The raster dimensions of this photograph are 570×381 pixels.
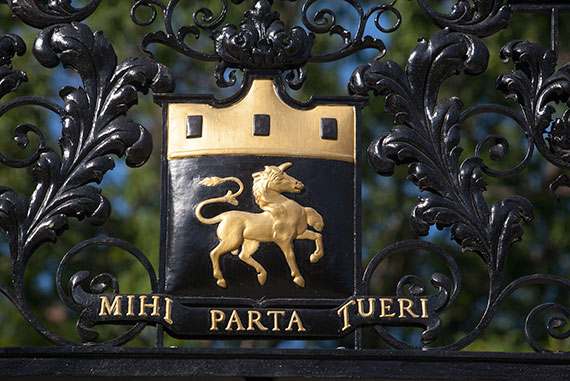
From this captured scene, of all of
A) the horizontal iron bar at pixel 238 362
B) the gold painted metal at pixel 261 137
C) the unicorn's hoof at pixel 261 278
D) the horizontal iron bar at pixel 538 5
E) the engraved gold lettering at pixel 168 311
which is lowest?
the horizontal iron bar at pixel 238 362

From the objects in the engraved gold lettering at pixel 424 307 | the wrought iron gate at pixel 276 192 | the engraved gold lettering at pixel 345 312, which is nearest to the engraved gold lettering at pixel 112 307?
the wrought iron gate at pixel 276 192

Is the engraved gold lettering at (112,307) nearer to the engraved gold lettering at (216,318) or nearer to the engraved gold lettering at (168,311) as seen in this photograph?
the engraved gold lettering at (168,311)

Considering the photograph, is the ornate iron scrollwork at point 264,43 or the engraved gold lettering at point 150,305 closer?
the engraved gold lettering at point 150,305

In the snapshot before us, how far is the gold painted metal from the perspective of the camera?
20.1 feet

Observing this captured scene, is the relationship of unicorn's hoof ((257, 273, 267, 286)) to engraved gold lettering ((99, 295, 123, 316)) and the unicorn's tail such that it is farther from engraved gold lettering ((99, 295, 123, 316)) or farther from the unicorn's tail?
engraved gold lettering ((99, 295, 123, 316))

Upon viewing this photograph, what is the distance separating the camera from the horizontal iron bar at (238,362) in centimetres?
576

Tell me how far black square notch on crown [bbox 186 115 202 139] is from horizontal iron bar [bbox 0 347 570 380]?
0.97m

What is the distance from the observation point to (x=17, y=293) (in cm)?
598

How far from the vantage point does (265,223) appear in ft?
19.7

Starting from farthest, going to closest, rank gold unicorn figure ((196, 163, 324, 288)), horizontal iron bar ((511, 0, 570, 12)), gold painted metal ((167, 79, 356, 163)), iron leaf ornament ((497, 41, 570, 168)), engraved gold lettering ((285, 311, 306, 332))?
horizontal iron bar ((511, 0, 570, 12)) < iron leaf ornament ((497, 41, 570, 168)) < gold painted metal ((167, 79, 356, 163)) < gold unicorn figure ((196, 163, 324, 288)) < engraved gold lettering ((285, 311, 306, 332))

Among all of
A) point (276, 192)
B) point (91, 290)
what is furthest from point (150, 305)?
point (276, 192)

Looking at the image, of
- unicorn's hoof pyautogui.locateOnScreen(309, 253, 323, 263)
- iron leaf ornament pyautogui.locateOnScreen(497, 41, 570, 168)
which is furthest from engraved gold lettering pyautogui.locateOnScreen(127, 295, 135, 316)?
iron leaf ornament pyautogui.locateOnScreen(497, 41, 570, 168)

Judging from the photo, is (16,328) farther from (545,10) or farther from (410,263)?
(545,10)

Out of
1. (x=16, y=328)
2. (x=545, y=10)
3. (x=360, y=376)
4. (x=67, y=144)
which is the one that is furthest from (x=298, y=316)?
(x=16, y=328)
